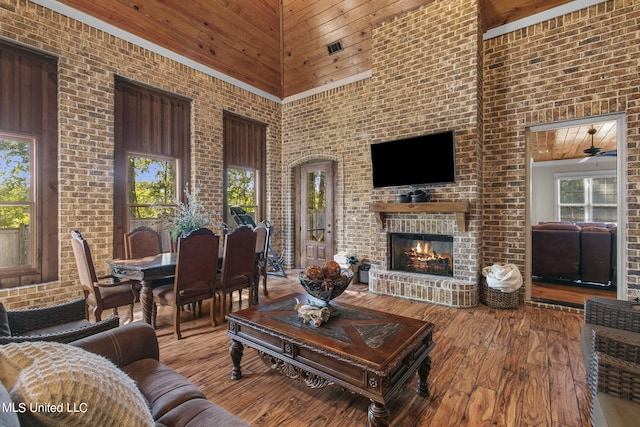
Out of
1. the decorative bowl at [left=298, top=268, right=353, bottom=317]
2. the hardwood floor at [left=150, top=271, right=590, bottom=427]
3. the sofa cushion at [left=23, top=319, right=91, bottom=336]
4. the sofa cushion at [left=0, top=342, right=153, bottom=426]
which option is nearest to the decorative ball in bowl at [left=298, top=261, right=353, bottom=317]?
the decorative bowl at [left=298, top=268, right=353, bottom=317]

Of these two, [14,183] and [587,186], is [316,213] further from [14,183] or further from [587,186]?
[587,186]

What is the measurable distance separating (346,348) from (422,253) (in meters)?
3.20

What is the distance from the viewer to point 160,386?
1336 millimetres

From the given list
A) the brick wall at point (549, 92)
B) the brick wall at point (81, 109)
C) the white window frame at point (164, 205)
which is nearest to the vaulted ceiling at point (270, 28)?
the brick wall at point (81, 109)

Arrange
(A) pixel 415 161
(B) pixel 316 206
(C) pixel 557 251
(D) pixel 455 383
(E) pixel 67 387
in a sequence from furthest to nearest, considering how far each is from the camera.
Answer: (B) pixel 316 206
(C) pixel 557 251
(A) pixel 415 161
(D) pixel 455 383
(E) pixel 67 387

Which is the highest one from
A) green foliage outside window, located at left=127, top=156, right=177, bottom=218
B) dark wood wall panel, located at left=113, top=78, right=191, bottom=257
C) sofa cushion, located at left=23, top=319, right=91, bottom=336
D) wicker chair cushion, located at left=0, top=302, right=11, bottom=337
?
dark wood wall panel, located at left=113, top=78, right=191, bottom=257

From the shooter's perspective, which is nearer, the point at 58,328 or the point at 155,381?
the point at 155,381

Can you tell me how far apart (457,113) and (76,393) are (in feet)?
14.9

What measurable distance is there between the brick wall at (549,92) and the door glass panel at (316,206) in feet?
10.0

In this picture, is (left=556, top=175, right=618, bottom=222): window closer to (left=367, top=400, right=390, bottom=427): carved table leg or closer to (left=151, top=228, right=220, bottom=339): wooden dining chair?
(left=367, top=400, right=390, bottom=427): carved table leg

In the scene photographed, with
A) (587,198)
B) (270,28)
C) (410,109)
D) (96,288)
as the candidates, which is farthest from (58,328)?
(587,198)

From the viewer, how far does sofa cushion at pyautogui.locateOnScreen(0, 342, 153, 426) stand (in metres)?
0.64

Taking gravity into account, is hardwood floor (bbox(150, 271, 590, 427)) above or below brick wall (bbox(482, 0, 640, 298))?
below

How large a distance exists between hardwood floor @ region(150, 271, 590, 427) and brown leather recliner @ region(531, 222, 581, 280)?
154cm
